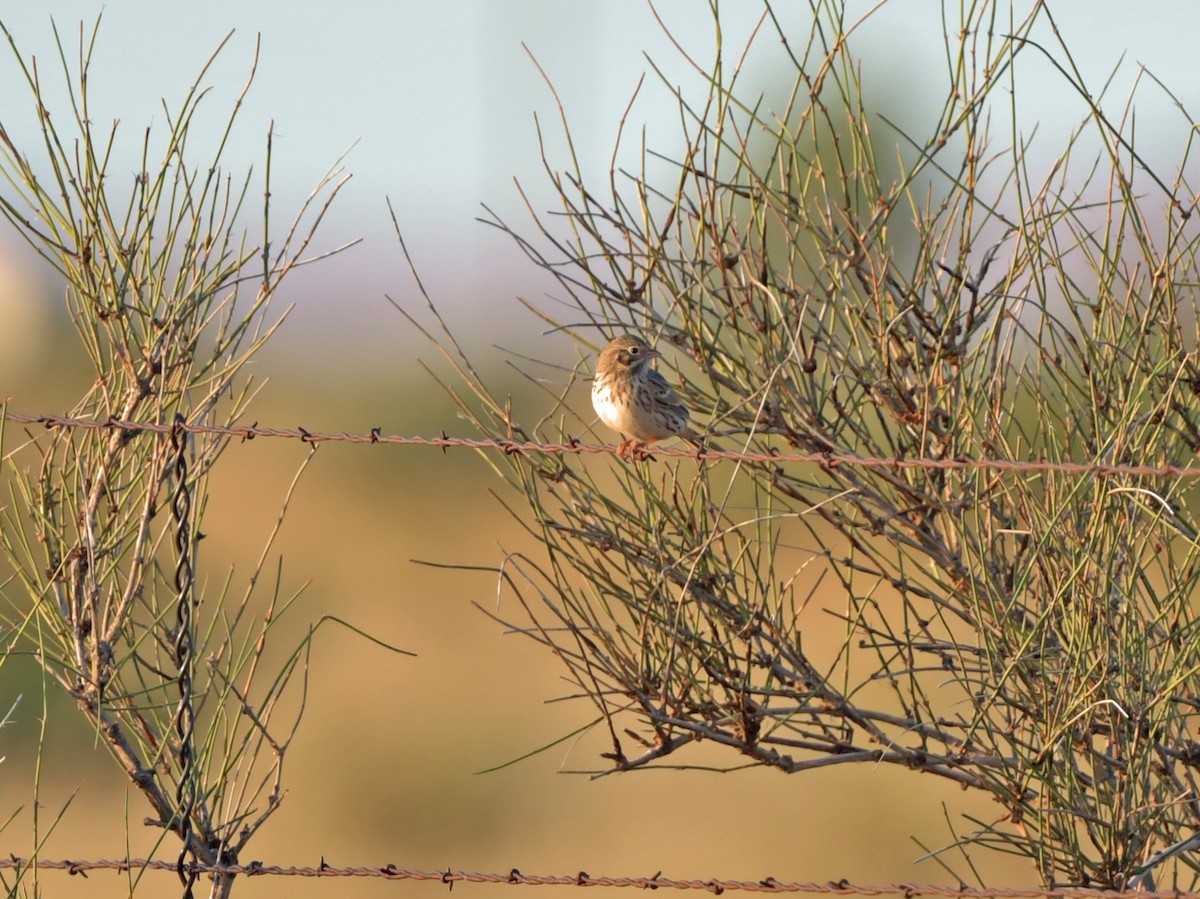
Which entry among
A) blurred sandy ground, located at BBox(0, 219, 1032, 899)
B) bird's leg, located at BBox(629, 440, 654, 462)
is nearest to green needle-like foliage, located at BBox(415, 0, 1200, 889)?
bird's leg, located at BBox(629, 440, 654, 462)

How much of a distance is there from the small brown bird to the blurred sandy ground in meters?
4.45

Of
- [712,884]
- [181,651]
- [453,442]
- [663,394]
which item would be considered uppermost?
[663,394]

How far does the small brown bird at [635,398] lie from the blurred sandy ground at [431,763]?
4451 mm

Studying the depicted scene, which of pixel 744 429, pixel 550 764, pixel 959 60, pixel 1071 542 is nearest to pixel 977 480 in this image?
pixel 1071 542

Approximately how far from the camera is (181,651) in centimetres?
346

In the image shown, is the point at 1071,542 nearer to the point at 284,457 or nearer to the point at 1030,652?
the point at 1030,652

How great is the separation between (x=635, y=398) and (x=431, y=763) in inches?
556

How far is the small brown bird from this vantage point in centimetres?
517

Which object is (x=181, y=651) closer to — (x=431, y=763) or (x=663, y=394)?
(x=663, y=394)

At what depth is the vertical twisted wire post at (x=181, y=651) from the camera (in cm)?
332

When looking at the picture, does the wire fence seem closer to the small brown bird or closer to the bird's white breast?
the small brown bird

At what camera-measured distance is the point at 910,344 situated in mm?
3967

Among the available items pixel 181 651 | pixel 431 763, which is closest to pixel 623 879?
pixel 181 651

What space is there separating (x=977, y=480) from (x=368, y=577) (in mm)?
22307
